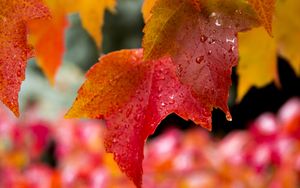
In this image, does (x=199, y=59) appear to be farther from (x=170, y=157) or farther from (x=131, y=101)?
(x=170, y=157)

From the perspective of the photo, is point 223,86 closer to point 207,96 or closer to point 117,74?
point 207,96

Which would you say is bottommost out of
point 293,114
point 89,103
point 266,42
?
point 293,114

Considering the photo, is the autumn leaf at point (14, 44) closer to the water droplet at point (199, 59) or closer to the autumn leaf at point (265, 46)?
the water droplet at point (199, 59)

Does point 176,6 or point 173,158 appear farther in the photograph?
point 173,158

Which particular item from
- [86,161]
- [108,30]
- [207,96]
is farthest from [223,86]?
[108,30]

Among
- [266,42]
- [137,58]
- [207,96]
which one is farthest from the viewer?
[266,42]

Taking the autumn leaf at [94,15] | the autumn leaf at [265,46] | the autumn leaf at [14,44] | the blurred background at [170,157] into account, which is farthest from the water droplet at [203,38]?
the blurred background at [170,157]
